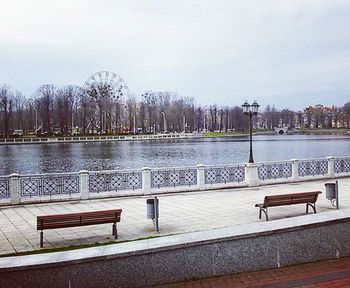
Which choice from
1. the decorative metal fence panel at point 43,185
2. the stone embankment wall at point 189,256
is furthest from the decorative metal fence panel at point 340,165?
the stone embankment wall at point 189,256

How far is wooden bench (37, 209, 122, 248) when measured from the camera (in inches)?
360

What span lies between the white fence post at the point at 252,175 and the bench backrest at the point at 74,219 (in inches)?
439

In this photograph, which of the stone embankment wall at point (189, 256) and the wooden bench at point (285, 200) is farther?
the wooden bench at point (285, 200)

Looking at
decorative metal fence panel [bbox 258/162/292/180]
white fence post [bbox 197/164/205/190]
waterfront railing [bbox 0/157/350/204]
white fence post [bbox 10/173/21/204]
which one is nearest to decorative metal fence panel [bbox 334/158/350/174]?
waterfront railing [bbox 0/157/350/204]

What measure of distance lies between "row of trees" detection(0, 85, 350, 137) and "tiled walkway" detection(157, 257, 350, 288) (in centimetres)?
9988

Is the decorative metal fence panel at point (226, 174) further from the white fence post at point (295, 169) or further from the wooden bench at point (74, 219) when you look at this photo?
the wooden bench at point (74, 219)

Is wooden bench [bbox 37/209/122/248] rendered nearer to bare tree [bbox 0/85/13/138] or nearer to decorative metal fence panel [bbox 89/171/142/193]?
decorative metal fence panel [bbox 89/171/142/193]

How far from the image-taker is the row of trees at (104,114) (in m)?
105

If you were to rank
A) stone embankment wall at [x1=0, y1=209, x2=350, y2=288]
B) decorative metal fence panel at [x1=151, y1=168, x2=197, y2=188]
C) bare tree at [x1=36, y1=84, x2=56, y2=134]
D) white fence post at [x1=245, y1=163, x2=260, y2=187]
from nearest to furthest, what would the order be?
stone embankment wall at [x1=0, y1=209, x2=350, y2=288]
white fence post at [x1=245, y1=163, x2=260, y2=187]
decorative metal fence panel at [x1=151, y1=168, x2=197, y2=188]
bare tree at [x1=36, y1=84, x2=56, y2=134]

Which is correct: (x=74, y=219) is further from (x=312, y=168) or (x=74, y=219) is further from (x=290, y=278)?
(x=312, y=168)

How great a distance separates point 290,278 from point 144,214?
7.59m

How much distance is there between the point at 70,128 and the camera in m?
110

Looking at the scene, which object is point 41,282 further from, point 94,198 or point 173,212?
point 94,198

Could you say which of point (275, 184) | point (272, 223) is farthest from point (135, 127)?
point (272, 223)
